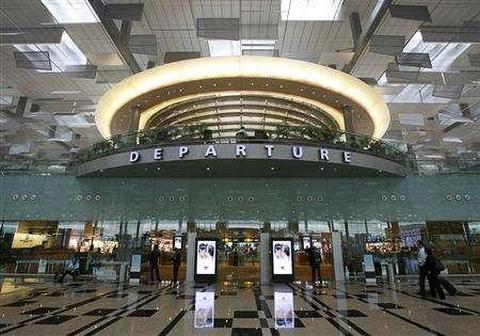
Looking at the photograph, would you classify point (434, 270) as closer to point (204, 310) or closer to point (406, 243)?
point (204, 310)

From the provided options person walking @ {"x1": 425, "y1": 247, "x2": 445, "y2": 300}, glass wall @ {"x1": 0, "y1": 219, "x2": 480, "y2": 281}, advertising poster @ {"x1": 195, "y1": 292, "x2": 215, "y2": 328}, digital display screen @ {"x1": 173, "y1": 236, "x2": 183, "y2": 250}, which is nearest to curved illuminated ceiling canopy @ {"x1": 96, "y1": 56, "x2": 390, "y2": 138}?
glass wall @ {"x1": 0, "y1": 219, "x2": 480, "y2": 281}

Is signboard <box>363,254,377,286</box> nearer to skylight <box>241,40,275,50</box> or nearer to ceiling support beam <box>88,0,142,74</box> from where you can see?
skylight <box>241,40,275,50</box>

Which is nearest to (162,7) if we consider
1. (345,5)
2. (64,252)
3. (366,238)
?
(345,5)

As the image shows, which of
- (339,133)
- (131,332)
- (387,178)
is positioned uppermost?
(339,133)

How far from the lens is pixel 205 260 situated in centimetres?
1112

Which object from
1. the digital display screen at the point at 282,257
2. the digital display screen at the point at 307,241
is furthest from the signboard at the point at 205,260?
the digital display screen at the point at 307,241

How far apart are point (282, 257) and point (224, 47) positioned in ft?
28.5

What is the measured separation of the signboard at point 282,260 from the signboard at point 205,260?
1.94 meters

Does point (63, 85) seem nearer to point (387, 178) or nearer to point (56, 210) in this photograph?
point (56, 210)

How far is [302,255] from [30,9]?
12686 mm

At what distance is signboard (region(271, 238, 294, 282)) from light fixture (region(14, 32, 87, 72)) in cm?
1085

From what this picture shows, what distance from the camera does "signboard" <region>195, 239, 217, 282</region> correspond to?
11.0 metres

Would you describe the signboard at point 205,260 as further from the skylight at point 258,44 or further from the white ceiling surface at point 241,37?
the skylight at point 258,44

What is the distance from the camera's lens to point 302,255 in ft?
42.2
